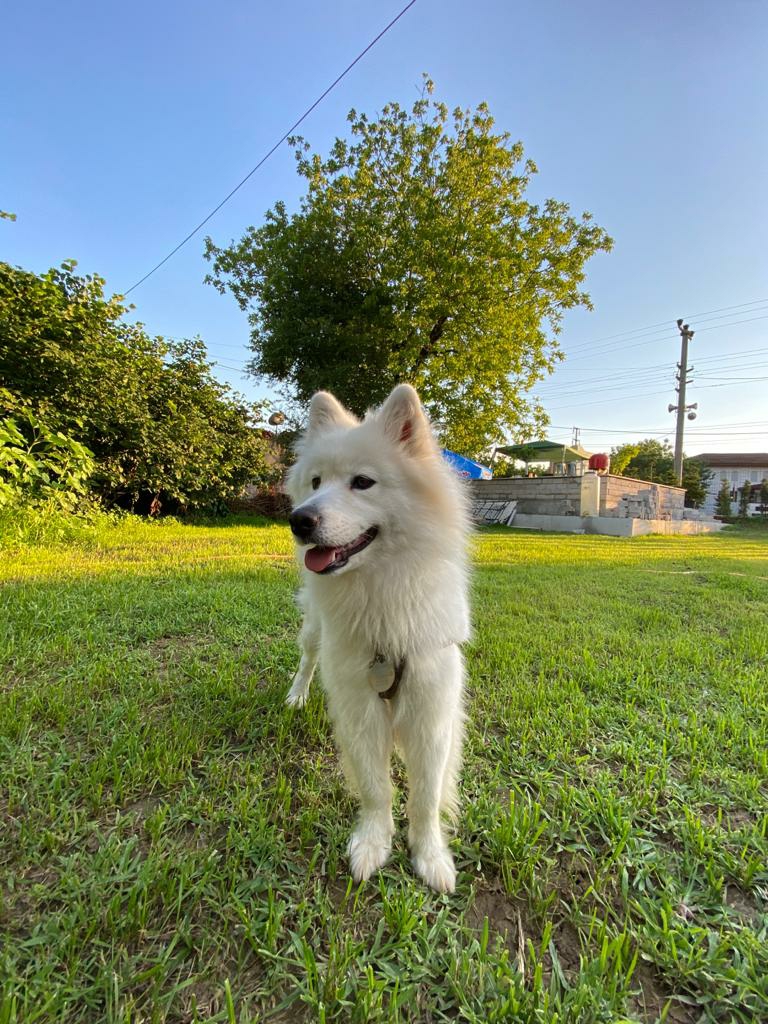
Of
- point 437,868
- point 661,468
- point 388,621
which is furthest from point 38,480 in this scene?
point 661,468

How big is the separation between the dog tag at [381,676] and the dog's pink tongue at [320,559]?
1.08 ft

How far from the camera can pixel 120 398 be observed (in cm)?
652

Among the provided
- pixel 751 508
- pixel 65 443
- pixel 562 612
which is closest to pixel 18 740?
pixel 562 612

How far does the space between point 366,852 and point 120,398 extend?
717cm

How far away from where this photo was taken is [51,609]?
8.85 ft

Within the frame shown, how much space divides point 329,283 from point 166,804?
38.0 ft

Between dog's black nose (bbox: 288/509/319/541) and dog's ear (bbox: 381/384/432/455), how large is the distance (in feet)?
1.46

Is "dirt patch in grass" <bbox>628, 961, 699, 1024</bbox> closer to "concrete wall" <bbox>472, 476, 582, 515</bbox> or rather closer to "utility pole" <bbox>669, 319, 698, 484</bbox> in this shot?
"concrete wall" <bbox>472, 476, 582, 515</bbox>

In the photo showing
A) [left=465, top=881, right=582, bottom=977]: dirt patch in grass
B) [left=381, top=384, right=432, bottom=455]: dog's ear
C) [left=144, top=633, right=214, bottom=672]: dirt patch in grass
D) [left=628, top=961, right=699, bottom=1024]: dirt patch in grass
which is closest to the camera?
[left=628, top=961, right=699, bottom=1024]: dirt patch in grass

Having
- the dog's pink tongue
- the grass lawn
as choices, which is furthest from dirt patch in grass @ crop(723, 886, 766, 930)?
the dog's pink tongue

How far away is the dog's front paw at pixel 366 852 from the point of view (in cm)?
110

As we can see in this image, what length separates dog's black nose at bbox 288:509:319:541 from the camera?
44.8 inches

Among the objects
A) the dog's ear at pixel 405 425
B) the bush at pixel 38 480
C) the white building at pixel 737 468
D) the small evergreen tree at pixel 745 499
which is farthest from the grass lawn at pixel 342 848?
the white building at pixel 737 468

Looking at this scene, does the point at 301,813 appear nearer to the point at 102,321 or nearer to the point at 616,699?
the point at 616,699
